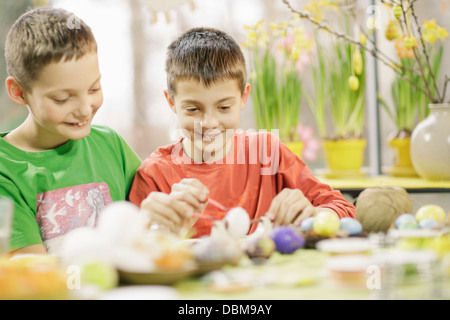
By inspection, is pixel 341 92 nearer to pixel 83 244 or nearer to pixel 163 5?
pixel 163 5

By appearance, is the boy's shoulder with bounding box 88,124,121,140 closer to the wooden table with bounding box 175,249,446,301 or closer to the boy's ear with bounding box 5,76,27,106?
the boy's ear with bounding box 5,76,27,106

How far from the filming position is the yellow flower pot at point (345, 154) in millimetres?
2609

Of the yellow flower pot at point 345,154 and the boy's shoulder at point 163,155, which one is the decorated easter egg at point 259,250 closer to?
the boy's shoulder at point 163,155

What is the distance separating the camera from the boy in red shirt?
1.34 m

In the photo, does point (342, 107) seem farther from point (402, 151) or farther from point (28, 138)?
point (28, 138)

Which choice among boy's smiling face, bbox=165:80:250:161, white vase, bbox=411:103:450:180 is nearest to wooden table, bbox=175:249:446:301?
boy's smiling face, bbox=165:80:250:161

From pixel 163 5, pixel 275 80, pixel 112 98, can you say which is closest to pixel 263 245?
pixel 275 80

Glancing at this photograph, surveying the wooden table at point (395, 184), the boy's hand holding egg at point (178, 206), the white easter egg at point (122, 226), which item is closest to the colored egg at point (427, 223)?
the boy's hand holding egg at point (178, 206)

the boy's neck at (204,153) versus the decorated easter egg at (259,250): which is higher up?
the boy's neck at (204,153)

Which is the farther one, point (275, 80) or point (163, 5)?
point (163, 5)

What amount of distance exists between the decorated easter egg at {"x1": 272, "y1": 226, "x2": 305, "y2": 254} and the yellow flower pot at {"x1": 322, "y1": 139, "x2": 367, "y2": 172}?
5.95ft

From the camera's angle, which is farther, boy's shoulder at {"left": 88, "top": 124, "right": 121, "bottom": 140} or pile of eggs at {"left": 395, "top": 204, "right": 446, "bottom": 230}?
boy's shoulder at {"left": 88, "top": 124, "right": 121, "bottom": 140}

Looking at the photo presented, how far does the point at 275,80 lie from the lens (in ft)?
8.55
